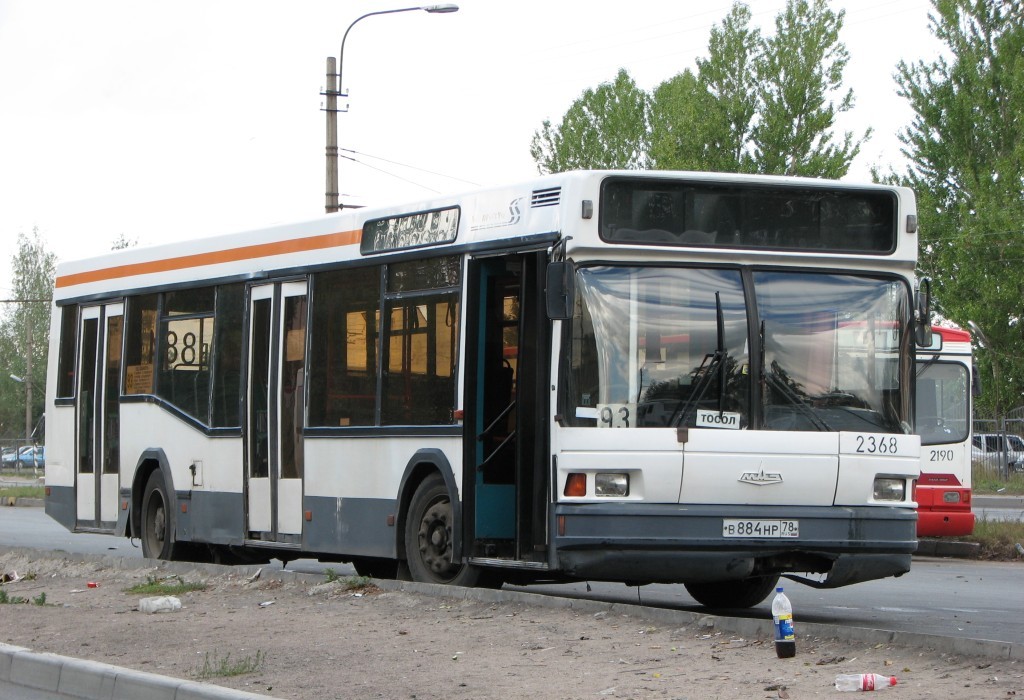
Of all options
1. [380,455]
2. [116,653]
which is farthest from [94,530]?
[116,653]

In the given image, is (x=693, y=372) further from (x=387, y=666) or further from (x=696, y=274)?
(x=387, y=666)

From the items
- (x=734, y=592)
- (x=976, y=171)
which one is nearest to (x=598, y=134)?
(x=976, y=171)

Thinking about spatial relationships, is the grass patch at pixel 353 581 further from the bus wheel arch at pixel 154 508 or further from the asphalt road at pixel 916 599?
the bus wheel arch at pixel 154 508

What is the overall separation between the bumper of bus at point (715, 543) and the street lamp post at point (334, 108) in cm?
1674

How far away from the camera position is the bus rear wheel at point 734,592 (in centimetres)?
1238

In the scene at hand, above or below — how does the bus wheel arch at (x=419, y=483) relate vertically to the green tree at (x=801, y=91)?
below

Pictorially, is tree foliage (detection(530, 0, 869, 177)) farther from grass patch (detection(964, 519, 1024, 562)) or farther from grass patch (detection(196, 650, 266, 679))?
grass patch (detection(196, 650, 266, 679))

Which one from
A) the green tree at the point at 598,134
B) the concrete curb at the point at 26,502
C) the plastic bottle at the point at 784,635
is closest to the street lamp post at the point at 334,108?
the concrete curb at the point at 26,502

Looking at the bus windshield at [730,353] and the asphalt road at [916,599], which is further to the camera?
the asphalt road at [916,599]

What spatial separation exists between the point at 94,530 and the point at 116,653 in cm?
818

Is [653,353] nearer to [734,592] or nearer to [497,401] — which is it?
[497,401]

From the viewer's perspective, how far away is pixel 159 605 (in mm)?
11570

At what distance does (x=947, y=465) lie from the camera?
18.9 meters

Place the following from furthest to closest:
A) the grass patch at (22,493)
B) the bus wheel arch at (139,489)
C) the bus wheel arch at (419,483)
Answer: the grass patch at (22,493) → the bus wheel arch at (139,489) → the bus wheel arch at (419,483)
